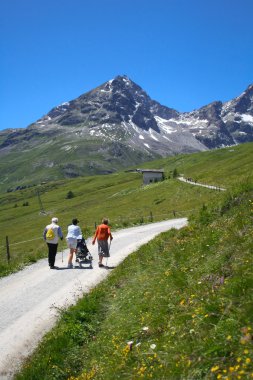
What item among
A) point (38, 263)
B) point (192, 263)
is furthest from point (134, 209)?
point (192, 263)

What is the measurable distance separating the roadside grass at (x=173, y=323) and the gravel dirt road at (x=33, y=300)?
699 millimetres

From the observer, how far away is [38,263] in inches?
969

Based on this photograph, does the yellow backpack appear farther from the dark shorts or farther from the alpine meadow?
the alpine meadow

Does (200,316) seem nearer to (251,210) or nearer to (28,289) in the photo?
(251,210)

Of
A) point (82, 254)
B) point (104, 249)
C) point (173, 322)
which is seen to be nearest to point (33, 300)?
point (104, 249)

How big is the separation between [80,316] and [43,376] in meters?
3.06

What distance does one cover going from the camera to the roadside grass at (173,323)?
6.31m

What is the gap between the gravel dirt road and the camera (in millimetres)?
11008

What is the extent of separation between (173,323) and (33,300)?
8.93 m

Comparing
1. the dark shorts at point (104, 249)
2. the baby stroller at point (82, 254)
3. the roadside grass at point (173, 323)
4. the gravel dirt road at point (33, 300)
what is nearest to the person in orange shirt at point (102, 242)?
the dark shorts at point (104, 249)

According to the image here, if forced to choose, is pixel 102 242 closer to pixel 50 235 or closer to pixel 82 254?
pixel 82 254

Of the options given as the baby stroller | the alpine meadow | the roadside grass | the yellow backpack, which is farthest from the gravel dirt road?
the yellow backpack

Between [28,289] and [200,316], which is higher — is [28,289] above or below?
below

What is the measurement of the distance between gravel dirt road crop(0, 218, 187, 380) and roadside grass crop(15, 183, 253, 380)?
699 millimetres
